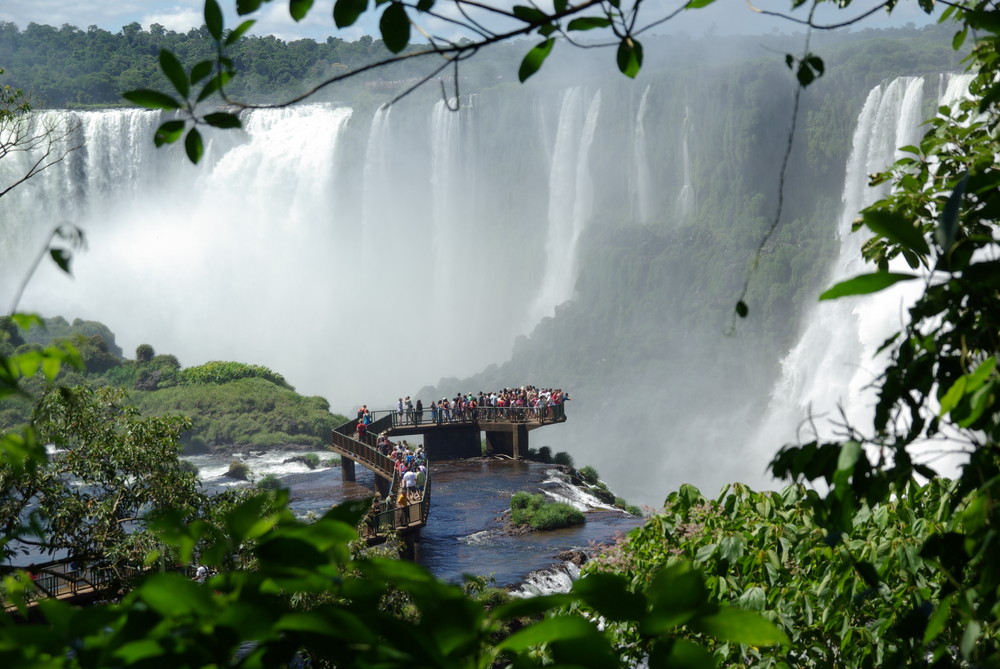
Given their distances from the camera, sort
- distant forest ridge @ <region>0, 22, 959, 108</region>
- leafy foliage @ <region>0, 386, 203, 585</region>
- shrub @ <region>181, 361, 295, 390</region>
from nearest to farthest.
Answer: leafy foliage @ <region>0, 386, 203, 585</region> < shrub @ <region>181, 361, 295, 390</region> < distant forest ridge @ <region>0, 22, 959, 108</region>

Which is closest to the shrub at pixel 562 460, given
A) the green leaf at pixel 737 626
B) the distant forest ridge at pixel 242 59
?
the green leaf at pixel 737 626

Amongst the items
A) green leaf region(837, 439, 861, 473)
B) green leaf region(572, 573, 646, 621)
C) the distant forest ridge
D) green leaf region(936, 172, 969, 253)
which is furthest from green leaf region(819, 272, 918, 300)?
the distant forest ridge

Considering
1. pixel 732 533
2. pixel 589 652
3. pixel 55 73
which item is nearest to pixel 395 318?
pixel 55 73

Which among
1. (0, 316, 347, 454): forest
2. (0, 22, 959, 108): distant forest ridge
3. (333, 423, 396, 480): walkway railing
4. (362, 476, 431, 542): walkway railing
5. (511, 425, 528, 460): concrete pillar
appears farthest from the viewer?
(0, 22, 959, 108): distant forest ridge

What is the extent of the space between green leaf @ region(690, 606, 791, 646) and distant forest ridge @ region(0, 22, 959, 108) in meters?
47.7

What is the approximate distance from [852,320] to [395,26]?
2907 cm

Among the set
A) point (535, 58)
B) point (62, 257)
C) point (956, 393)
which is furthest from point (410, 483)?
point (956, 393)

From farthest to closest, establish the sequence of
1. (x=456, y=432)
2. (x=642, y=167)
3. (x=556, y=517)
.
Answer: (x=642, y=167) → (x=456, y=432) → (x=556, y=517)

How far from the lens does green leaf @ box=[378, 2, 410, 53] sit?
5.47 ft

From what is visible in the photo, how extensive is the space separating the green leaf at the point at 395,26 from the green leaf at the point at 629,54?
1.65ft

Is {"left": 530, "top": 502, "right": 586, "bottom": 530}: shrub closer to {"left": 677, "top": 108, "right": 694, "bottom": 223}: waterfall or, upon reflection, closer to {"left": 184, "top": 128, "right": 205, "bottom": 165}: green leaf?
{"left": 184, "top": 128, "right": 205, "bottom": 165}: green leaf

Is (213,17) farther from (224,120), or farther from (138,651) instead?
(138,651)

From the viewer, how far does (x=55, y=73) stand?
2239 inches

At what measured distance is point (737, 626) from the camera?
963mm
